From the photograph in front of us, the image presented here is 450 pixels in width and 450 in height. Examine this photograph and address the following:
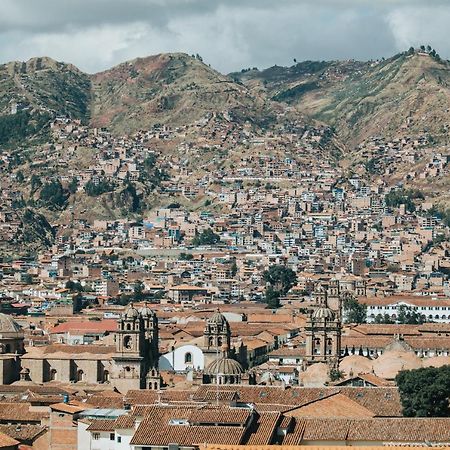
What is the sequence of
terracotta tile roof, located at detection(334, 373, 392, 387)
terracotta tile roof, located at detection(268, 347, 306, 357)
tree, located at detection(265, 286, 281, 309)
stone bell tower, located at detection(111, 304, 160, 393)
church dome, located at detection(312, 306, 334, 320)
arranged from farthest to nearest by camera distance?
tree, located at detection(265, 286, 281, 309)
terracotta tile roof, located at detection(268, 347, 306, 357)
church dome, located at detection(312, 306, 334, 320)
stone bell tower, located at detection(111, 304, 160, 393)
terracotta tile roof, located at detection(334, 373, 392, 387)

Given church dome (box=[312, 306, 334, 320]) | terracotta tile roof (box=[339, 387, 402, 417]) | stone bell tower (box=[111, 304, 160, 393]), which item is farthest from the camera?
church dome (box=[312, 306, 334, 320])

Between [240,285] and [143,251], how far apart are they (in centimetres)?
3419

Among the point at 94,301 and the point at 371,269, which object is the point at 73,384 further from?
the point at 371,269

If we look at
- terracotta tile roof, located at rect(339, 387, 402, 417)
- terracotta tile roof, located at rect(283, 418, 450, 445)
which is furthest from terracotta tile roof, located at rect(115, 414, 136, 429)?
terracotta tile roof, located at rect(339, 387, 402, 417)

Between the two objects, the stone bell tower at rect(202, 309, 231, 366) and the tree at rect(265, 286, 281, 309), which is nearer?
the stone bell tower at rect(202, 309, 231, 366)

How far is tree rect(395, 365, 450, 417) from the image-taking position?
54281 millimetres

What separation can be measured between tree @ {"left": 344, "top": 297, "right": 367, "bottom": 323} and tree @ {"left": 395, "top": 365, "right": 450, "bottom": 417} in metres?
65.3

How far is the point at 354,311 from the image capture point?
126125mm

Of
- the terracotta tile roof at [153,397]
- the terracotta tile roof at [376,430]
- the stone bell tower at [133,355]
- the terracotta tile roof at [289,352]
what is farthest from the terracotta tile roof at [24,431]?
the terracotta tile roof at [289,352]

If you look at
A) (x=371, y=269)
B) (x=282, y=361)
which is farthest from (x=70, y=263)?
(x=282, y=361)

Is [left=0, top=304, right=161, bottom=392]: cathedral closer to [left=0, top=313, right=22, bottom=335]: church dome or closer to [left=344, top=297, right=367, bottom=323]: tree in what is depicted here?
[left=0, top=313, right=22, bottom=335]: church dome

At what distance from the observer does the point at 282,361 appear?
95875 mm

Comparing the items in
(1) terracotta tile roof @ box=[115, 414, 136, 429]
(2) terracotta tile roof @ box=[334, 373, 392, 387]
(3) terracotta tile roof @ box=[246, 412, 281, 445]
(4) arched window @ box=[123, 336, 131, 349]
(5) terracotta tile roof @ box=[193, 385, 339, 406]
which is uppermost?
(3) terracotta tile roof @ box=[246, 412, 281, 445]

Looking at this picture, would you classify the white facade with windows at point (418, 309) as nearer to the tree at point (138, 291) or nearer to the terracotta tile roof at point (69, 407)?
the tree at point (138, 291)
